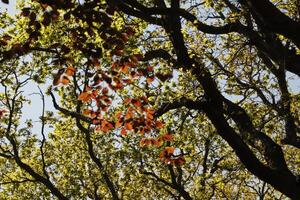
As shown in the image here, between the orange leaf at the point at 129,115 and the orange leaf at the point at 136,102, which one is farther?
the orange leaf at the point at 129,115

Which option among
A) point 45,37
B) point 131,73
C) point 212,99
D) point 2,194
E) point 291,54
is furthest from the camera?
point 2,194

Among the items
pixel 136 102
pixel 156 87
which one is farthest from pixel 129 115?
pixel 156 87

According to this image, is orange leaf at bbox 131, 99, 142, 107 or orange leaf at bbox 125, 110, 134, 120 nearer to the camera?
orange leaf at bbox 131, 99, 142, 107

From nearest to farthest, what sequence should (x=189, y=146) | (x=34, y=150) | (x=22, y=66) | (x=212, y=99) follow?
(x=212, y=99)
(x=22, y=66)
(x=189, y=146)
(x=34, y=150)

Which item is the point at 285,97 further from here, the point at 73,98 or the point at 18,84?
the point at 18,84

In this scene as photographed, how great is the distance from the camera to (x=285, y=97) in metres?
14.1

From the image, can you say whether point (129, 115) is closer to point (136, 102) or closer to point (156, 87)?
point (136, 102)

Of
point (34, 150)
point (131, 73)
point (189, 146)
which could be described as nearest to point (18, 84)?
point (34, 150)

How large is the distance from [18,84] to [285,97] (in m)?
14.6

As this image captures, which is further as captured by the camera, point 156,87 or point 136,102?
point 156,87

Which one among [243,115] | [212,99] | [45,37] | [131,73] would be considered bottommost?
[131,73]

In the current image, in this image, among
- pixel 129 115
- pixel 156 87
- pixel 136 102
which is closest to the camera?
pixel 136 102

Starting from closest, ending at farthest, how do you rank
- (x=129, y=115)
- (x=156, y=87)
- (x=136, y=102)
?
(x=136, y=102) < (x=129, y=115) < (x=156, y=87)

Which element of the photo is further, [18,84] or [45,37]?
[18,84]
